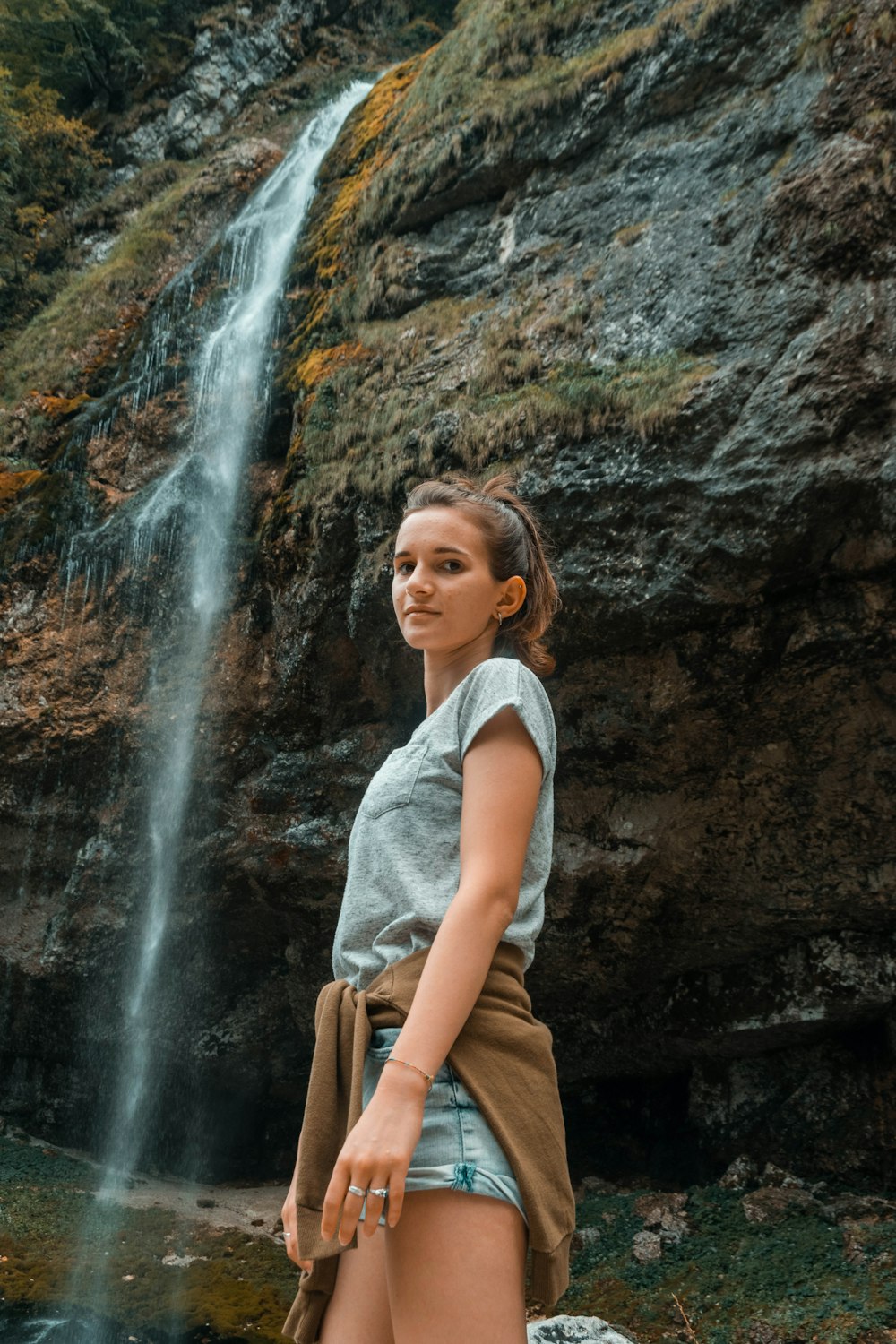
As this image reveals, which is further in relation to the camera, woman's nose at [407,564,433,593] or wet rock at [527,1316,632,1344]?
wet rock at [527,1316,632,1344]

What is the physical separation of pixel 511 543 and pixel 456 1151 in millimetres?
1114

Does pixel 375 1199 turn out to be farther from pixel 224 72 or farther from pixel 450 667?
pixel 224 72

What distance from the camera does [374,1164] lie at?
4.08 ft

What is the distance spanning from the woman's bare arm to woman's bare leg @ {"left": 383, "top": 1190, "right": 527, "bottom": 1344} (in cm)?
10

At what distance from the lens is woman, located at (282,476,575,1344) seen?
1303 mm

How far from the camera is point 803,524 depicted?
493cm

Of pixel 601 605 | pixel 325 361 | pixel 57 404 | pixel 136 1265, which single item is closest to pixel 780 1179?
pixel 601 605

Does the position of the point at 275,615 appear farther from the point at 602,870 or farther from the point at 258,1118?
the point at 258,1118

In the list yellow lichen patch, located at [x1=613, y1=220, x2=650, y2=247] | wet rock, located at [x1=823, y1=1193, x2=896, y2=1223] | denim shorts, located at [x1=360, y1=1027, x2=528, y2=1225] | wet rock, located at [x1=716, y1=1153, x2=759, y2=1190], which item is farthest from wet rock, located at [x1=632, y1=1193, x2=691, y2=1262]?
yellow lichen patch, located at [x1=613, y1=220, x2=650, y2=247]

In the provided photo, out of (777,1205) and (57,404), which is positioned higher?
(57,404)

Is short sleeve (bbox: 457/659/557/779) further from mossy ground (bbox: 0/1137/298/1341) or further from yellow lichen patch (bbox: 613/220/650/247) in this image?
yellow lichen patch (bbox: 613/220/650/247)

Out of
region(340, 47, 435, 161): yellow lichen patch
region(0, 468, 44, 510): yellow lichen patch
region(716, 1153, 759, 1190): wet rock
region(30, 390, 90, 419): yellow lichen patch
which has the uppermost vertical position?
region(340, 47, 435, 161): yellow lichen patch

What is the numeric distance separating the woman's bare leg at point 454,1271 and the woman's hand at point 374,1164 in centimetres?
8

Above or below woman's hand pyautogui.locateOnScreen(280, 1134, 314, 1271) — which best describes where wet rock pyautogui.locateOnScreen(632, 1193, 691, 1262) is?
below
